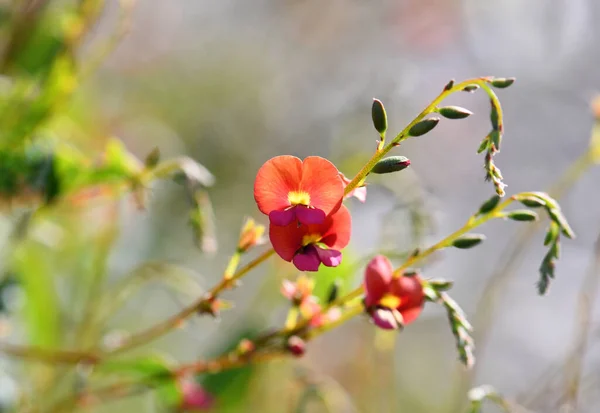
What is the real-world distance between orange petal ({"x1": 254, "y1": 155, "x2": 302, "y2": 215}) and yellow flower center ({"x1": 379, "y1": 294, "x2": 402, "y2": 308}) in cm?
9

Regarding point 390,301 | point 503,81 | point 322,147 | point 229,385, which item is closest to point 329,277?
point 229,385

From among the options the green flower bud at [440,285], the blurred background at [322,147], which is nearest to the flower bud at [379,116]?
the green flower bud at [440,285]

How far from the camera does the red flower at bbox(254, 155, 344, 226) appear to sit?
1.19 feet

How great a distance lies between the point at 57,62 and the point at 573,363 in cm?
59

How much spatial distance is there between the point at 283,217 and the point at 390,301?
0.10m

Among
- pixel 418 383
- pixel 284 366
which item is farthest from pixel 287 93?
pixel 284 366

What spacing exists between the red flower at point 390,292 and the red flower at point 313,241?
32 millimetres

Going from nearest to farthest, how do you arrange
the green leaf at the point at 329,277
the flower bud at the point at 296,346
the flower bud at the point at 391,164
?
the flower bud at the point at 391,164 → the flower bud at the point at 296,346 → the green leaf at the point at 329,277

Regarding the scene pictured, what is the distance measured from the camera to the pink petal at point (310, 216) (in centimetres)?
36

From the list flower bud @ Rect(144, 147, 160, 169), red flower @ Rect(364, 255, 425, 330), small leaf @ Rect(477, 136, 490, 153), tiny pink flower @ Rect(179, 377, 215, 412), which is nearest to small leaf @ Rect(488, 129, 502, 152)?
small leaf @ Rect(477, 136, 490, 153)

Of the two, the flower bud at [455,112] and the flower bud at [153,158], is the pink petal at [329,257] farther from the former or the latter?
the flower bud at [153,158]

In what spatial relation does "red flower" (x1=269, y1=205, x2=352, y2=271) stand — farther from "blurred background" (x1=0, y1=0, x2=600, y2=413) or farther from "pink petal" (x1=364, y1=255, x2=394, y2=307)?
"blurred background" (x1=0, y1=0, x2=600, y2=413)

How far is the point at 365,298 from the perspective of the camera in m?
0.42

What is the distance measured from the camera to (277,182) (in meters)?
0.38
